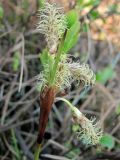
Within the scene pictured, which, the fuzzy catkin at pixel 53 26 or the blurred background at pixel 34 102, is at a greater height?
the fuzzy catkin at pixel 53 26

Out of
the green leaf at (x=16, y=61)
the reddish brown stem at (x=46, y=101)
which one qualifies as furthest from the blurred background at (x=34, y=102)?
the reddish brown stem at (x=46, y=101)

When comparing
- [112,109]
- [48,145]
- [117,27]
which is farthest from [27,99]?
[117,27]

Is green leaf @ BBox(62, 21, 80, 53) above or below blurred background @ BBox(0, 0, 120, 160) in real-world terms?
above

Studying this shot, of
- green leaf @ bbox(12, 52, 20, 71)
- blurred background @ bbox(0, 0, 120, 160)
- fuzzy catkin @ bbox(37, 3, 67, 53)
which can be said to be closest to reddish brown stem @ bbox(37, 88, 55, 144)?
fuzzy catkin @ bbox(37, 3, 67, 53)

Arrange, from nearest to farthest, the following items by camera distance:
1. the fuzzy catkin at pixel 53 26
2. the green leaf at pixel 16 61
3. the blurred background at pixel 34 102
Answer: the fuzzy catkin at pixel 53 26
the blurred background at pixel 34 102
the green leaf at pixel 16 61

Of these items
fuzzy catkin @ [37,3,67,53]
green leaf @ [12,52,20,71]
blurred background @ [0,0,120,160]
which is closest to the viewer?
fuzzy catkin @ [37,3,67,53]

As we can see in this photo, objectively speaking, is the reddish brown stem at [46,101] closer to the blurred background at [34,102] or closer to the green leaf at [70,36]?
the green leaf at [70,36]

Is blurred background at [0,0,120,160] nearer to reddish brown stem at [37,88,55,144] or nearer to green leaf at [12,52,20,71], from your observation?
green leaf at [12,52,20,71]

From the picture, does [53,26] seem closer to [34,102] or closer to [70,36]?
[70,36]

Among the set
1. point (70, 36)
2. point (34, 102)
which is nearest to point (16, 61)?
point (34, 102)
